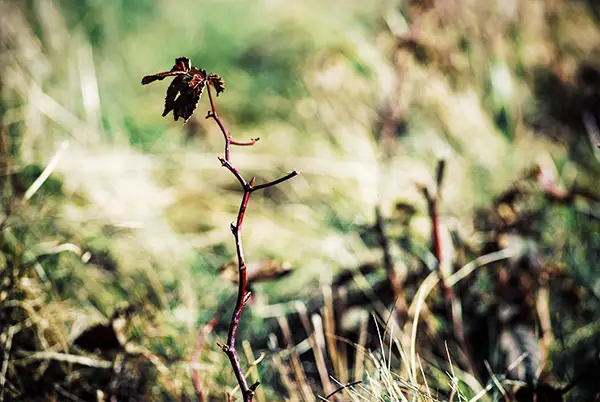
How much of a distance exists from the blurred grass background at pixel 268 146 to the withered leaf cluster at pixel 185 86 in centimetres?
59

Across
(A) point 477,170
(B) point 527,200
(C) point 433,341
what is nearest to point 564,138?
(A) point 477,170

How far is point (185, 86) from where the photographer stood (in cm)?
81

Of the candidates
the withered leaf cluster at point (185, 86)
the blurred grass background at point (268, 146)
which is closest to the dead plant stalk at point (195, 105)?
the withered leaf cluster at point (185, 86)

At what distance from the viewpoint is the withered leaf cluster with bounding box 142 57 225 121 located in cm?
79

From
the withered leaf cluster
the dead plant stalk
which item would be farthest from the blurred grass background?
the withered leaf cluster

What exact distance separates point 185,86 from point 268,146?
4.67 feet

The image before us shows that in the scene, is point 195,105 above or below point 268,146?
above

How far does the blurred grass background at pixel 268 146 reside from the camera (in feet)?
4.74

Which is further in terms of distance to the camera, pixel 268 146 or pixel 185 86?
pixel 268 146

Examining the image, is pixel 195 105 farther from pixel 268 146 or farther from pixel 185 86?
pixel 268 146

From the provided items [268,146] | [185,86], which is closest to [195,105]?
[185,86]

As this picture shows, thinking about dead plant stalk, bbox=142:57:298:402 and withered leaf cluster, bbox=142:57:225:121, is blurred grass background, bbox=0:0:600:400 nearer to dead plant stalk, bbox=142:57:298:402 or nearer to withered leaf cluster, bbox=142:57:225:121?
dead plant stalk, bbox=142:57:298:402

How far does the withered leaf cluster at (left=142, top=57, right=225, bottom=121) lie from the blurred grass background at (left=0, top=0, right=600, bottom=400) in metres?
0.59

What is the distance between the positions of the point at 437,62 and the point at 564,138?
56 centimetres
